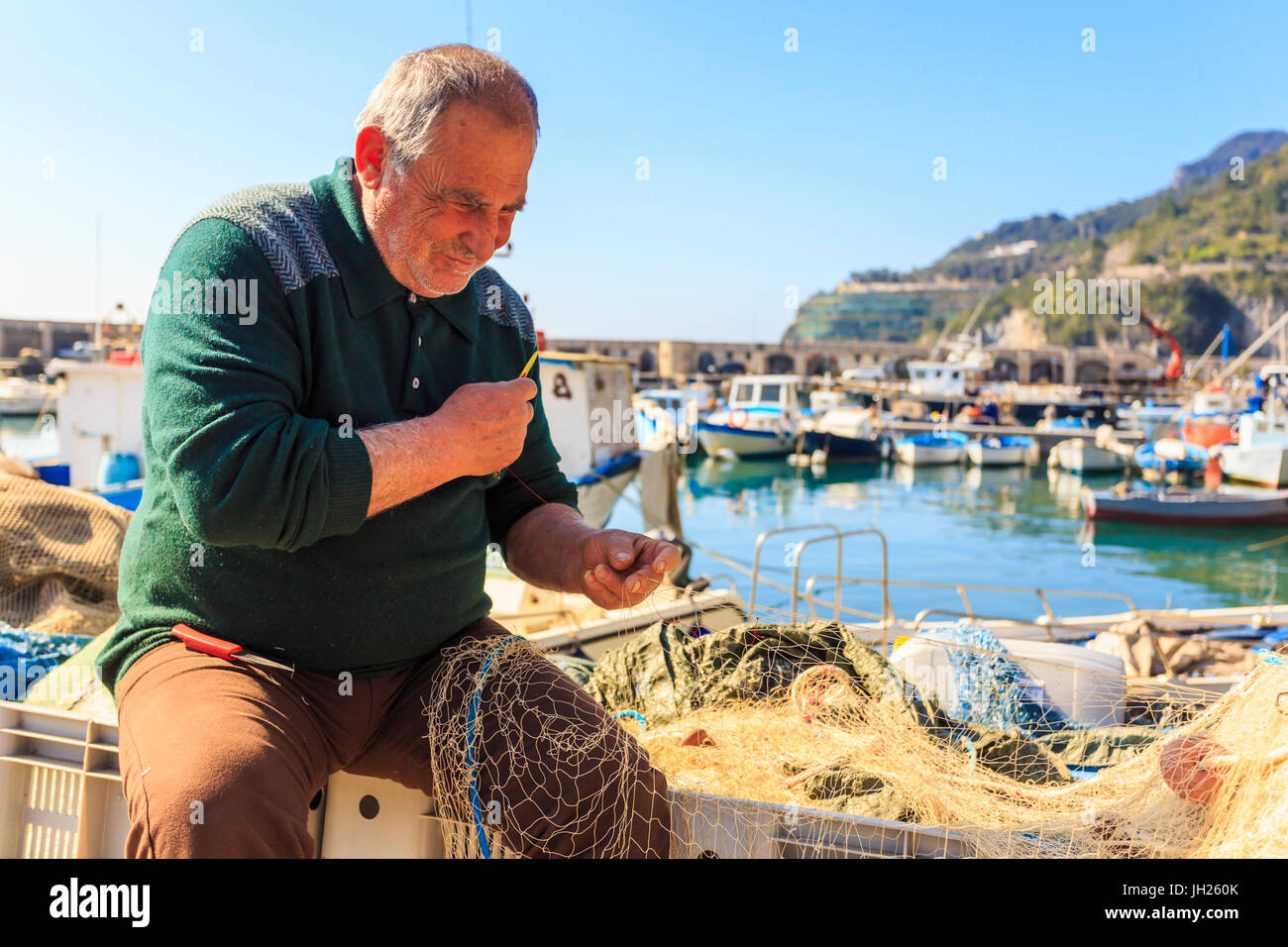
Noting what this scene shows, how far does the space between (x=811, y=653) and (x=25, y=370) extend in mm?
73083

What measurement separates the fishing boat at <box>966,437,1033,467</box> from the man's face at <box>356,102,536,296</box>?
36.9 m

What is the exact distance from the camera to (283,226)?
5.66 ft

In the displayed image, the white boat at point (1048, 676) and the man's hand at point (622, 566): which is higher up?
the man's hand at point (622, 566)

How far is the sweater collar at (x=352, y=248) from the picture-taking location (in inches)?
70.5

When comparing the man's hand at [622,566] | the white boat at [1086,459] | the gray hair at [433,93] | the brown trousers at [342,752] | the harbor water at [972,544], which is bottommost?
the harbor water at [972,544]

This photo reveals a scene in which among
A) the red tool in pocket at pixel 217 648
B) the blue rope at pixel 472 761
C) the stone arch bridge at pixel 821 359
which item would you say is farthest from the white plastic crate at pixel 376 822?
the stone arch bridge at pixel 821 359

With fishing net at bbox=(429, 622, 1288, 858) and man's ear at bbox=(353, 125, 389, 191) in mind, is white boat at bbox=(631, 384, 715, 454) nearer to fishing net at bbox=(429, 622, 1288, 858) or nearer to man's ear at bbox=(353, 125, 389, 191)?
fishing net at bbox=(429, 622, 1288, 858)

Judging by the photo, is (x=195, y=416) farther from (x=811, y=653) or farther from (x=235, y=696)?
(x=811, y=653)

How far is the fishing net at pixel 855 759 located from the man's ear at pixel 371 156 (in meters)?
0.92

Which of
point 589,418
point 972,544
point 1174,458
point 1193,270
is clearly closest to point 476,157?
point 589,418

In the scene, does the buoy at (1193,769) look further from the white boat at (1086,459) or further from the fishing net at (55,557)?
the white boat at (1086,459)

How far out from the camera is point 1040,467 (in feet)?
121

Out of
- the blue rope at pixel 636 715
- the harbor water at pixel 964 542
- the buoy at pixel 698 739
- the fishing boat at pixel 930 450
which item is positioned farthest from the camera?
the fishing boat at pixel 930 450
